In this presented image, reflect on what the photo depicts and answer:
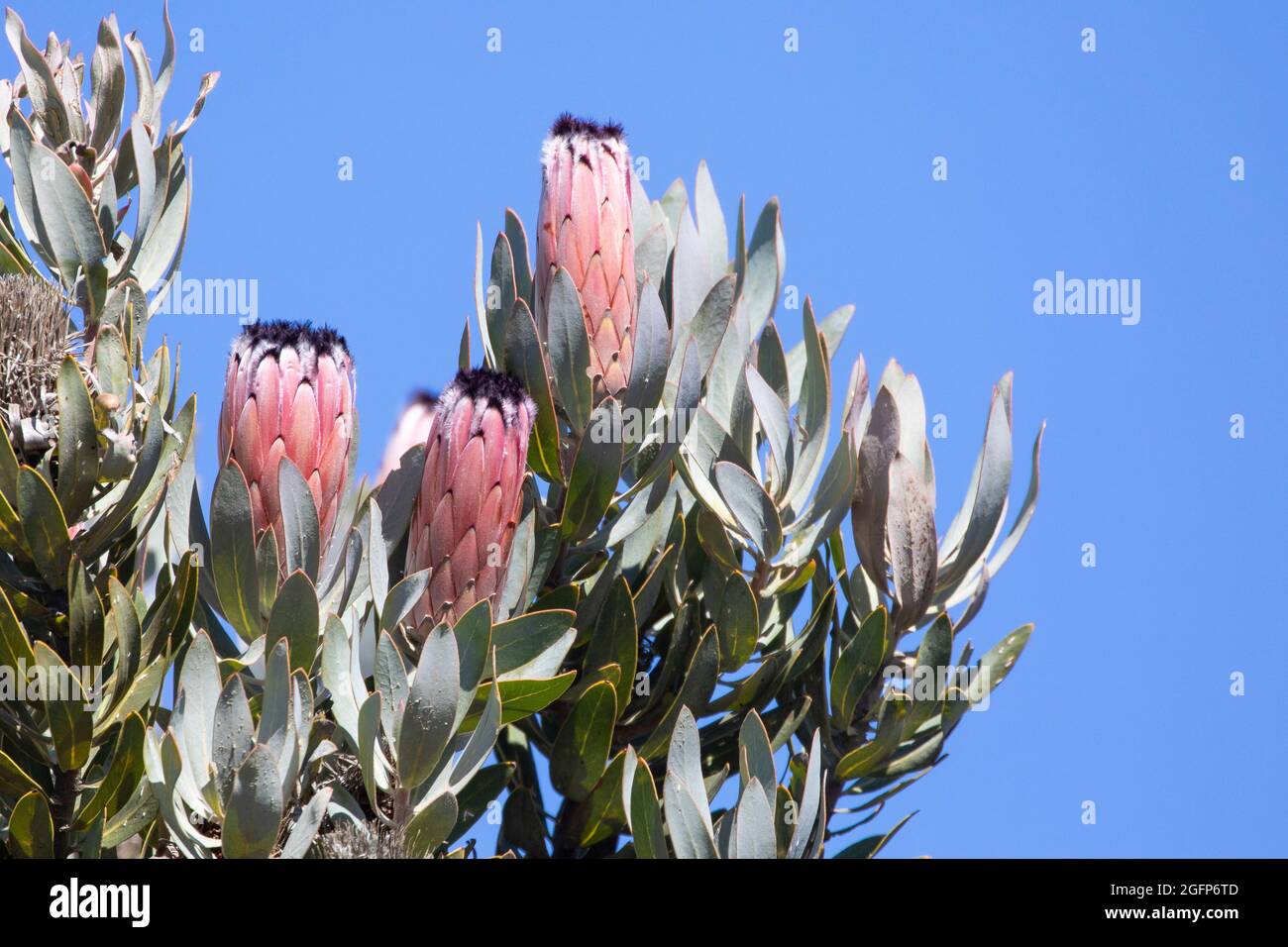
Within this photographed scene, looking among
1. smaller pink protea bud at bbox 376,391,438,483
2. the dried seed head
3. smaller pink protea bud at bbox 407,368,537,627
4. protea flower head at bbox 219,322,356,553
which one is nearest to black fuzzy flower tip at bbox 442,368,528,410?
smaller pink protea bud at bbox 407,368,537,627

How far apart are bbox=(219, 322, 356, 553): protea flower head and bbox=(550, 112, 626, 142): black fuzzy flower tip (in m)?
0.78

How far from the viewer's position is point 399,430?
12.9 ft

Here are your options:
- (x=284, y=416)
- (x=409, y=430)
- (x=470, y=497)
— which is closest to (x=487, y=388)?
(x=470, y=497)

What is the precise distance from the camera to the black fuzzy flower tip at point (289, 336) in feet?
10.7

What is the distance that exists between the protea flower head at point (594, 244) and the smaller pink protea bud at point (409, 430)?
0.47 meters

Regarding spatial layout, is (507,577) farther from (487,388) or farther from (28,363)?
(28,363)

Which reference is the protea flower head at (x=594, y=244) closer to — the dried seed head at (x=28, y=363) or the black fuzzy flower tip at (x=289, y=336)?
the black fuzzy flower tip at (x=289, y=336)

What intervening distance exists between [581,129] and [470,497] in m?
0.98

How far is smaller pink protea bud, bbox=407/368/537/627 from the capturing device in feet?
10.5

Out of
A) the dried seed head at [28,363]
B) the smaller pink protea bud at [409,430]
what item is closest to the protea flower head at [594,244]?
the smaller pink protea bud at [409,430]
